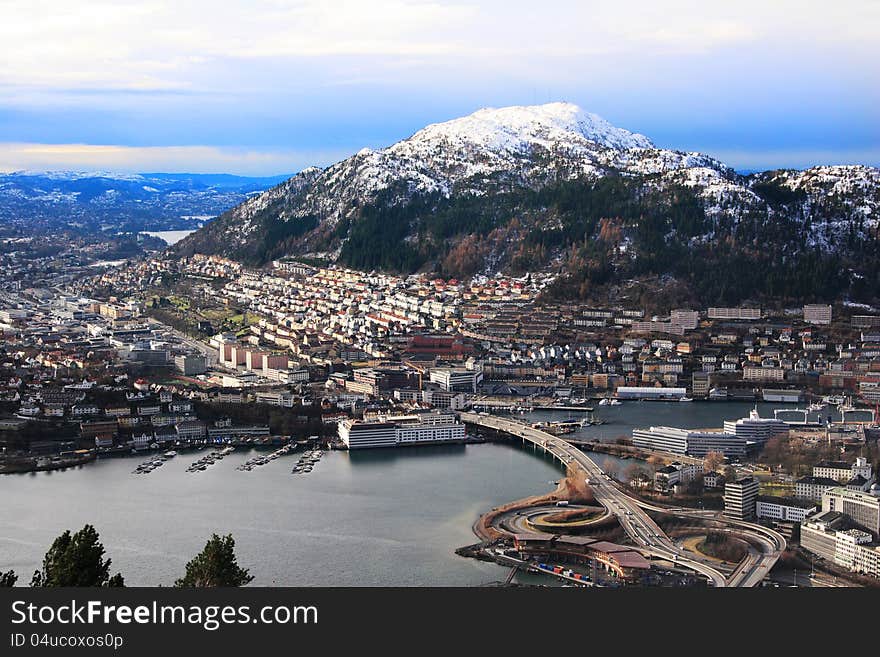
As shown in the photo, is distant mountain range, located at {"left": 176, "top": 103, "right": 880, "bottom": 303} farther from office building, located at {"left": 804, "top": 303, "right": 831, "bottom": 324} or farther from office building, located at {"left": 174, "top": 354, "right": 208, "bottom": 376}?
office building, located at {"left": 174, "top": 354, "right": 208, "bottom": 376}

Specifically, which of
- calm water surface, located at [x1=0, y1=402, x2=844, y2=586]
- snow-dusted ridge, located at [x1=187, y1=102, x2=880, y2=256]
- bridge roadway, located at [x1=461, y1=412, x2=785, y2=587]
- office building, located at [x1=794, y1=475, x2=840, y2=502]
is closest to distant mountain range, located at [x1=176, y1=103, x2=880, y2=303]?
snow-dusted ridge, located at [x1=187, y1=102, x2=880, y2=256]

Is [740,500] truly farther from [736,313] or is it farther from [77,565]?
[736,313]

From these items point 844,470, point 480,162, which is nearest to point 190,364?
point 844,470

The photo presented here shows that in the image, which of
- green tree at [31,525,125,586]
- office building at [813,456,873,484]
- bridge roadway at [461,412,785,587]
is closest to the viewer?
green tree at [31,525,125,586]

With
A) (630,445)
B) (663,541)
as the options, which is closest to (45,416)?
(630,445)

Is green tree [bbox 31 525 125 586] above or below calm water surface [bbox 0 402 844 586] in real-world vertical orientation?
above

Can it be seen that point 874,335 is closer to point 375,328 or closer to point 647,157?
point 375,328

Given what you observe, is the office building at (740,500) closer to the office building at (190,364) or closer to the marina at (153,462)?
the marina at (153,462)
